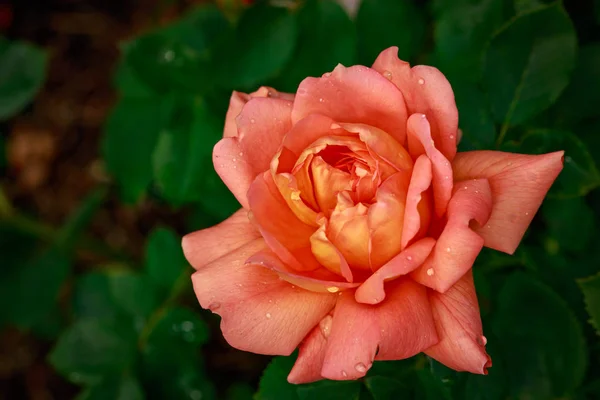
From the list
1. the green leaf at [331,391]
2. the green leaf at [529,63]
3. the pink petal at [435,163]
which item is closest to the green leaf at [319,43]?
the green leaf at [529,63]

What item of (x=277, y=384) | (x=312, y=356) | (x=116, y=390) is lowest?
(x=116, y=390)

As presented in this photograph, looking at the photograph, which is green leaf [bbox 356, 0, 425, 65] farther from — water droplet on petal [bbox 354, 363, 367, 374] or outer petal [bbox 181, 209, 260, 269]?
water droplet on petal [bbox 354, 363, 367, 374]

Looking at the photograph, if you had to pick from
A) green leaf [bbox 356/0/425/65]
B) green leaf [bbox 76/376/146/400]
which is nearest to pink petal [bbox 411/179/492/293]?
green leaf [bbox 356/0/425/65]

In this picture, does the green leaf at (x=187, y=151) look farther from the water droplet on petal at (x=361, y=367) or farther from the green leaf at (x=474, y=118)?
the water droplet on petal at (x=361, y=367)

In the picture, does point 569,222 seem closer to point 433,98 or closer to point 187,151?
point 433,98

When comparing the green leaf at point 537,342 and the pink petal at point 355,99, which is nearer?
the pink petal at point 355,99

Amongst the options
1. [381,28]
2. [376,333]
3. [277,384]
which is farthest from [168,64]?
[376,333]

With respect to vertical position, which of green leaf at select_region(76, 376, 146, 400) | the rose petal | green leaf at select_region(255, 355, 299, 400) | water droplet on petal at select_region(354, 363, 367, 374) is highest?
the rose petal
